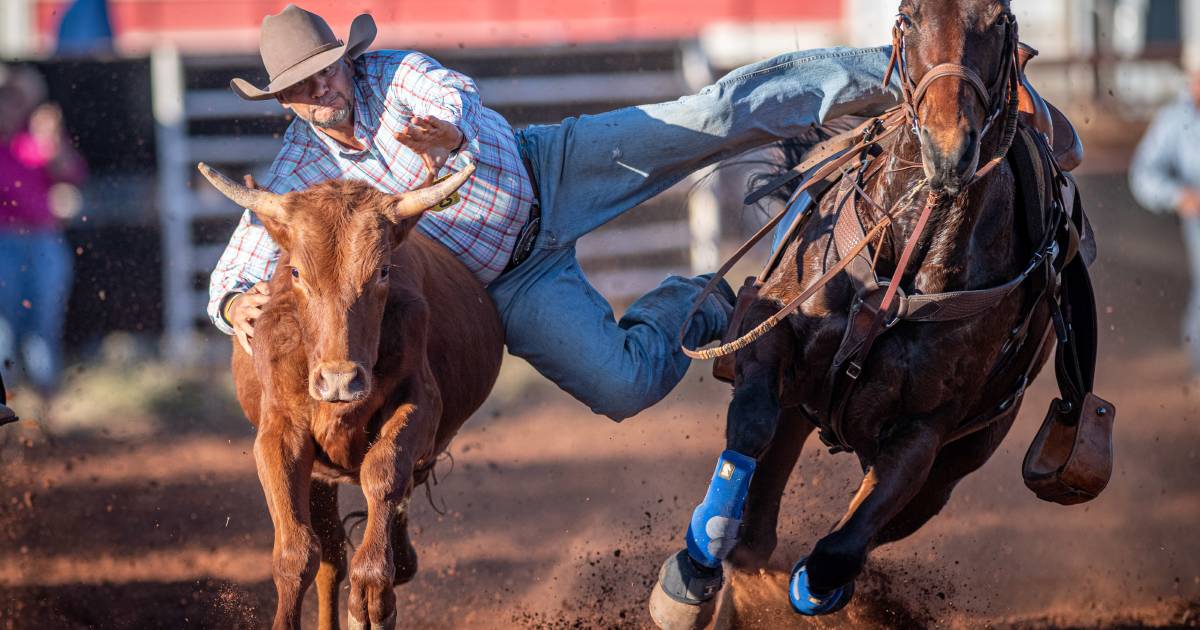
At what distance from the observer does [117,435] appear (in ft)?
25.4

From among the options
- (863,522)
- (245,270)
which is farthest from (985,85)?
(245,270)

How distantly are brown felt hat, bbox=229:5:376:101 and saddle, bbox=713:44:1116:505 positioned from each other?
4.61 ft

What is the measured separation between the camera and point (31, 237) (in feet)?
25.8

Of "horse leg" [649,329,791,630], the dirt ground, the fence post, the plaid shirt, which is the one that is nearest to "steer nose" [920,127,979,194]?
"horse leg" [649,329,791,630]

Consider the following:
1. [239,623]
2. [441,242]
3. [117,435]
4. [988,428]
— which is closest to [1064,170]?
[988,428]

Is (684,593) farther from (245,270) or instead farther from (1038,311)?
(245,270)

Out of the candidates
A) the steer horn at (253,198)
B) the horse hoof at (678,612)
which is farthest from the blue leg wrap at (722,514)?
the steer horn at (253,198)

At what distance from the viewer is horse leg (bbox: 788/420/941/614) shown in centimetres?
388

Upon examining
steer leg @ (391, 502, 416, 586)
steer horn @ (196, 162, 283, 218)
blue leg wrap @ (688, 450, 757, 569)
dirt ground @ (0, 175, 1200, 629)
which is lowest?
dirt ground @ (0, 175, 1200, 629)

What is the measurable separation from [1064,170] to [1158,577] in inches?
105

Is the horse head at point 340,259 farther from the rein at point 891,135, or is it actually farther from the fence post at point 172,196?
the fence post at point 172,196

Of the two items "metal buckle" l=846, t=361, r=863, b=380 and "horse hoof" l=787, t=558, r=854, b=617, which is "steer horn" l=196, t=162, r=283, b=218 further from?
"horse hoof" l=787, t=558, r=854, b=617

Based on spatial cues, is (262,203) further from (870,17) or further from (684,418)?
(870,17)

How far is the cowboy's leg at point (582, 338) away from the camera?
4.74 metres
